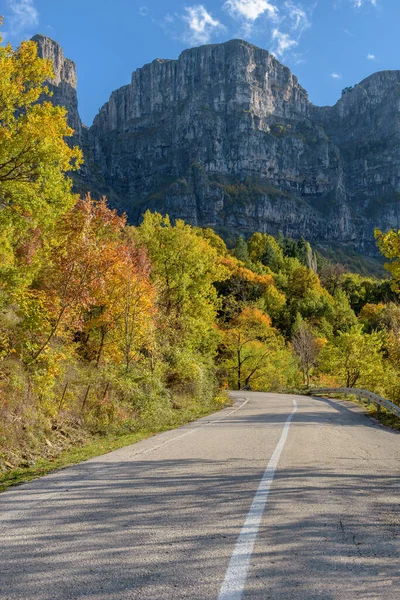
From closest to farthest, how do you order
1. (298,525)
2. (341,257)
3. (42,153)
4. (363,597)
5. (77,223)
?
(363,597) < (298,525) < (42,153) < (77,223) < (341,257)

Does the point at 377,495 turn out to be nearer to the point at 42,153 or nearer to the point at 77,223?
the point at 42,153

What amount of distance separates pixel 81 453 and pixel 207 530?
5.63 metres

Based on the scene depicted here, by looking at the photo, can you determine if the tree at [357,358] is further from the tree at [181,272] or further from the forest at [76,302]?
the tree at [181,272]

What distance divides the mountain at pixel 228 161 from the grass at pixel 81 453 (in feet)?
487

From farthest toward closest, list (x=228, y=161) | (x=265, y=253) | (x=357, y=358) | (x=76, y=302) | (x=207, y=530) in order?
(x=228, y=161), (x=265, y=253), (x=357, y=358), (x=76, y=302), (x=207, y=530)

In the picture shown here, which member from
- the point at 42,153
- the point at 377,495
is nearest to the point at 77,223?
the point at 42,153

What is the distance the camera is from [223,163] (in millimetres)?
175125

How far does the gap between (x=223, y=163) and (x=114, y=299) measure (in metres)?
170

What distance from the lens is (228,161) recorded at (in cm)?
17575

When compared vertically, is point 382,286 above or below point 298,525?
above

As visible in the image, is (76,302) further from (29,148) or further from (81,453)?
(81,453)

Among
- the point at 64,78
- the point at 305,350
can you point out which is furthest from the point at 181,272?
the point at 64,78

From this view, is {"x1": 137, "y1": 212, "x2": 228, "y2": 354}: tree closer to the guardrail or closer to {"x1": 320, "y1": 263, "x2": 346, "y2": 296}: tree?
the guardrail

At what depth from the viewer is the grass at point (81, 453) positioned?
22.4ft
